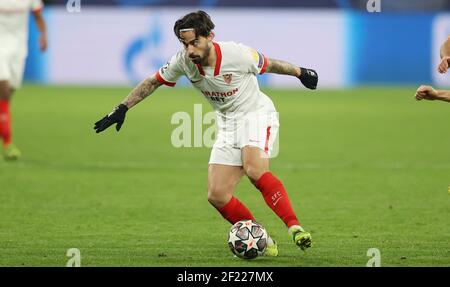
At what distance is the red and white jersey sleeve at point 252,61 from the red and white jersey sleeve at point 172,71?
469mm

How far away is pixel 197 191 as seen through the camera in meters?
11.1

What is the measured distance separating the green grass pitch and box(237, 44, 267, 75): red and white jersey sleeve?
141cm

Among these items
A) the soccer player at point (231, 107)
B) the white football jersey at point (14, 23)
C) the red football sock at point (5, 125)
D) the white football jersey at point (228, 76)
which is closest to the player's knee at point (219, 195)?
the soccer player at point (231, 107)

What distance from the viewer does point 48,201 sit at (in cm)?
1027

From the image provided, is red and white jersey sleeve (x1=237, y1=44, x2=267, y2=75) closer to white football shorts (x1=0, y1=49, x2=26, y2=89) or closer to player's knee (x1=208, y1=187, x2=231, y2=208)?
player's knee (x1=208, y1=187, x2=231, y2=208)

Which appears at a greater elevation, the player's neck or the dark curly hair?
the dark curly hair

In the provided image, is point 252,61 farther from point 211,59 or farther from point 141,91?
point 141,91

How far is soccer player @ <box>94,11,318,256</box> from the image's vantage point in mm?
7469

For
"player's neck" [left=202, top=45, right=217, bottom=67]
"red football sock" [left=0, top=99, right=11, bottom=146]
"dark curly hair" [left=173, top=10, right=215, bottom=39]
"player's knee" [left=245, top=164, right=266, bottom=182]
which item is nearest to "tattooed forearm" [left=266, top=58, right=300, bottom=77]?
"player's neck" [left=202, top=45, right=217, bottom=67]

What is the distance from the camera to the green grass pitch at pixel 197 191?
302 inches

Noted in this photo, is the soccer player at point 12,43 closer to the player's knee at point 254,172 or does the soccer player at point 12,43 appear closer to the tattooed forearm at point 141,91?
the tattooed forearm at point 141,91

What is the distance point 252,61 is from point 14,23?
6674 millimetres

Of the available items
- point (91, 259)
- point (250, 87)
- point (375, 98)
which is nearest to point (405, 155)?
point (250, 87)
